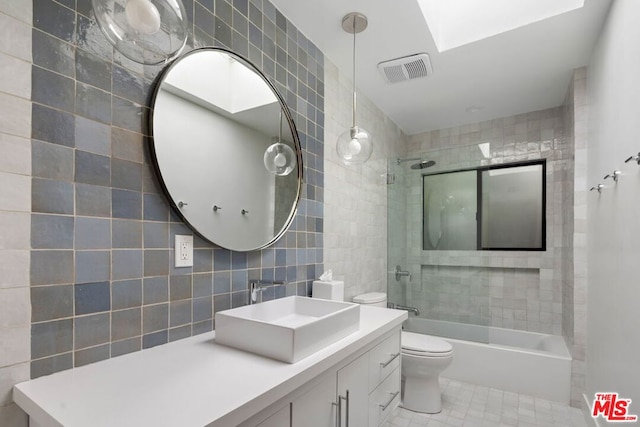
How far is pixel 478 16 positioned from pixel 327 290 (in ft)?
6.68

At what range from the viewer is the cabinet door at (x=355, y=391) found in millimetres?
1317

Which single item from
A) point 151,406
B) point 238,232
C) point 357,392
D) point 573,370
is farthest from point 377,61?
point 573,370

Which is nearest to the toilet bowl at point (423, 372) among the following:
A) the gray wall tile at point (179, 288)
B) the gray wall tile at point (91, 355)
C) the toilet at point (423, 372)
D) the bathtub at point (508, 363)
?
the toilet at point (423, 372)

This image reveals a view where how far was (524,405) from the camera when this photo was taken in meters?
2.43

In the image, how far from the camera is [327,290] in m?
2.05

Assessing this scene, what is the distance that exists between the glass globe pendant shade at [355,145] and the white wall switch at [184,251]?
94 cm

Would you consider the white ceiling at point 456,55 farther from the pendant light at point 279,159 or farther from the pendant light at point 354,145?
the pendant light at point 279,159

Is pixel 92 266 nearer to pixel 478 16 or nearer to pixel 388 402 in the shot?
pixel 388 402

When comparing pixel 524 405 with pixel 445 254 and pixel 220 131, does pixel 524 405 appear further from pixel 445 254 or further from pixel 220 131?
pixel 220 131

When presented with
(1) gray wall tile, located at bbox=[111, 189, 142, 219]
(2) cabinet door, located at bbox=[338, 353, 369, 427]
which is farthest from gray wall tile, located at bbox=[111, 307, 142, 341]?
(2) cabinet door, located at bbox=[338, 353, 369, 427]

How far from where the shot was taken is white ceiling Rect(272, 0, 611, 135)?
1.94 meters

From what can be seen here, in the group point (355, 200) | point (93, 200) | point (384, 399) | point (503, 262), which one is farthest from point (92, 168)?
point (503, 262)

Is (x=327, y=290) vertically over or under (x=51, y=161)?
under

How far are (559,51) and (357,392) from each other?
8.40ft
